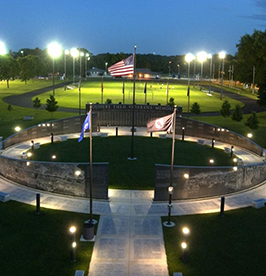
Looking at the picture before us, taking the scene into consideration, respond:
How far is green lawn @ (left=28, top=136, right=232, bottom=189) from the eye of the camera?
2486cm

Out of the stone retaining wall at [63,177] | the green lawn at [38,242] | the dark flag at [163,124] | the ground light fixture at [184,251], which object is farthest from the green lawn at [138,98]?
the ground light fixture at [184,251]

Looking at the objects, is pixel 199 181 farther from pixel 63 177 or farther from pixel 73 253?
pixel 73 253

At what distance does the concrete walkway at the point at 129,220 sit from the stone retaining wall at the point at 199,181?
487mm

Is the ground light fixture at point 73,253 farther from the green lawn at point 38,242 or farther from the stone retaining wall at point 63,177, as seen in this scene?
the stone retaining wall at point 63,177

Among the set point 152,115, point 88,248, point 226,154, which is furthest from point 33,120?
point 88,248

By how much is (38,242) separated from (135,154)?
55.1 ft

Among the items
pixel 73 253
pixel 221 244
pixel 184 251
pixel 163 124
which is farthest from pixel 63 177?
pixel 221 244

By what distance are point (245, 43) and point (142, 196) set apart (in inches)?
4028

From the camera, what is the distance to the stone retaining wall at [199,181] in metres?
20.4

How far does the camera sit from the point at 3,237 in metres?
15.8

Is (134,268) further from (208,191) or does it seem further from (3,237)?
(208,191)

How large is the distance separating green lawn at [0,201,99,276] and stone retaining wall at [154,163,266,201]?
5.12m

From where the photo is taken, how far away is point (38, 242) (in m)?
15.5

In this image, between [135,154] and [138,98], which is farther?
[138,98]
